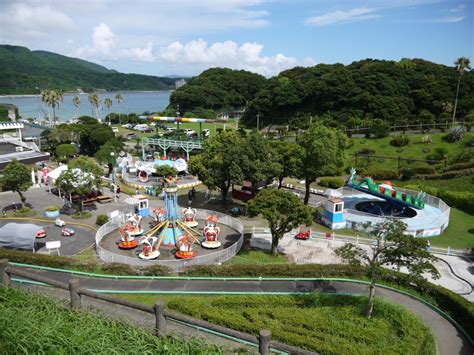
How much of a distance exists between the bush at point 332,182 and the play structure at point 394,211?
356 inches

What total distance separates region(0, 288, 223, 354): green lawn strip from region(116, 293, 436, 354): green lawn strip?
9.56m

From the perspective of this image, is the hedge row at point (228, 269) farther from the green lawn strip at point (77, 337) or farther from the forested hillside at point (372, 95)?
the forested hillside at point (372, 95)

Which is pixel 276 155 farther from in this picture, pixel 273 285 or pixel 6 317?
pixel 6 317

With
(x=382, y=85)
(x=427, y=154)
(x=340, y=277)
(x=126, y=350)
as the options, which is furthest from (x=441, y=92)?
(x=126, y=350)

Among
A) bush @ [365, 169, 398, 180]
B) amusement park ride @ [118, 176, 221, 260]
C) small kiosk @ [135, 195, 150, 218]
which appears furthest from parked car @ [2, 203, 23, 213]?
bush @ [365, 169, 398, 180]

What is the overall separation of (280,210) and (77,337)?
2077cm

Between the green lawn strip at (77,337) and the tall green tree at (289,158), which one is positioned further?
the tall green tree at (289,158)

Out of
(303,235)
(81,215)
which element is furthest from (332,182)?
(81,215)

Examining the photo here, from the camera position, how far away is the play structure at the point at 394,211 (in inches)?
1380

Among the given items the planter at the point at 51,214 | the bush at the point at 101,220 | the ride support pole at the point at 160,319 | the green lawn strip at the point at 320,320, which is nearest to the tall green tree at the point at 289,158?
the bush at the point at 101,220

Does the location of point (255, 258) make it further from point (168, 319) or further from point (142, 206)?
point (168, 319)

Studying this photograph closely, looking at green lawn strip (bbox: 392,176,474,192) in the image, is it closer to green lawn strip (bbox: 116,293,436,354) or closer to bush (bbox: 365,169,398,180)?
Result: bush (bbox: 365,169,398,180)

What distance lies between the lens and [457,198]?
139 feet

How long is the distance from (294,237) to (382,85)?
65823mm
